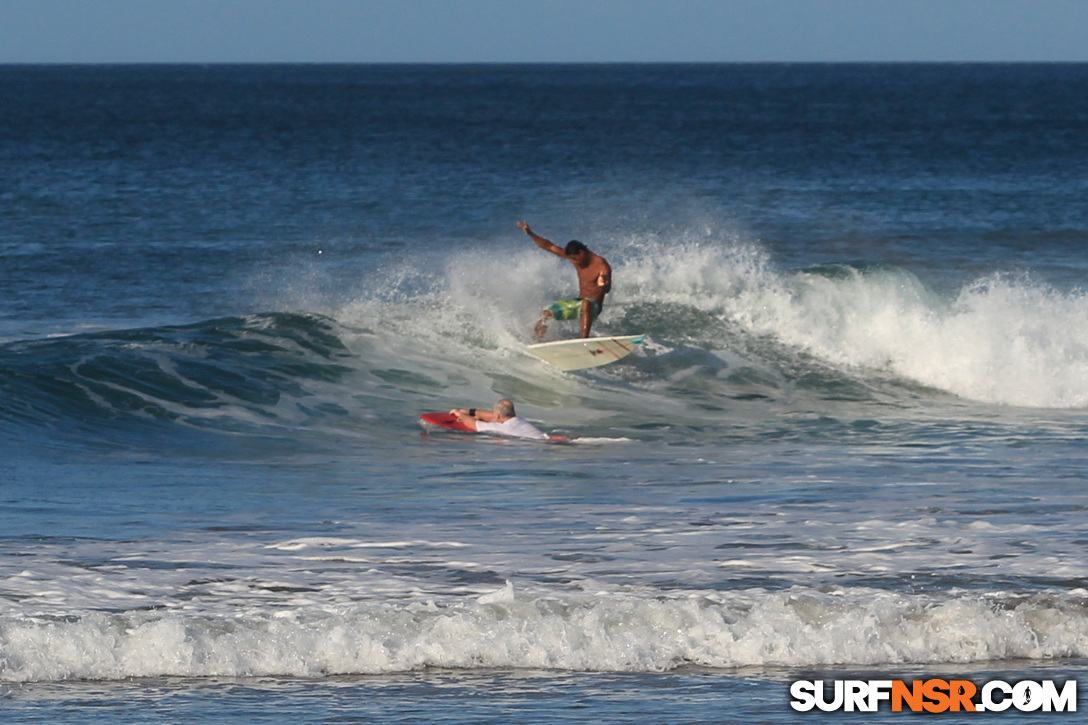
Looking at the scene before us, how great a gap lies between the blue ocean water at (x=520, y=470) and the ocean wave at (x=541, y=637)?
0.02 m

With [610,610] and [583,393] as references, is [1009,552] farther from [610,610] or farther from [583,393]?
[583,393]

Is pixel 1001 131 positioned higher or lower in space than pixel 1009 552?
higher

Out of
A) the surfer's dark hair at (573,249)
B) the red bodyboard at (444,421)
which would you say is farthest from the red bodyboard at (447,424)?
the surfer's dark hair at (573,249)

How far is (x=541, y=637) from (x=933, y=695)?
1.95 meters

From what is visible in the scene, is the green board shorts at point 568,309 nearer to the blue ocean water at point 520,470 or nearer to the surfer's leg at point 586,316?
the surfer's leg at point 586,316

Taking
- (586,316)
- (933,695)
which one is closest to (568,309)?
(586,316)

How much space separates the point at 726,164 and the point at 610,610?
50084mm

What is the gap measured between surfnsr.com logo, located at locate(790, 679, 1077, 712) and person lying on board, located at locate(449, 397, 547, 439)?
6.78m

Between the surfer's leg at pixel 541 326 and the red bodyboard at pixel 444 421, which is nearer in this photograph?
the red bodyboard at pixel 444 421

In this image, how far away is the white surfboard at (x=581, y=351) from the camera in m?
17.2

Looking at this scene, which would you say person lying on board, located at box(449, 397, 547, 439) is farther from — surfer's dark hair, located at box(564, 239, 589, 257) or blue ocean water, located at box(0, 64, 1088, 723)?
surfer's dark hair, located at box(564, 239, 589, 257)

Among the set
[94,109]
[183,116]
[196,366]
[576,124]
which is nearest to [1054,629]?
[196,366]

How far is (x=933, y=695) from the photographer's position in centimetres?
687

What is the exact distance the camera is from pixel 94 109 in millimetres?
107312
